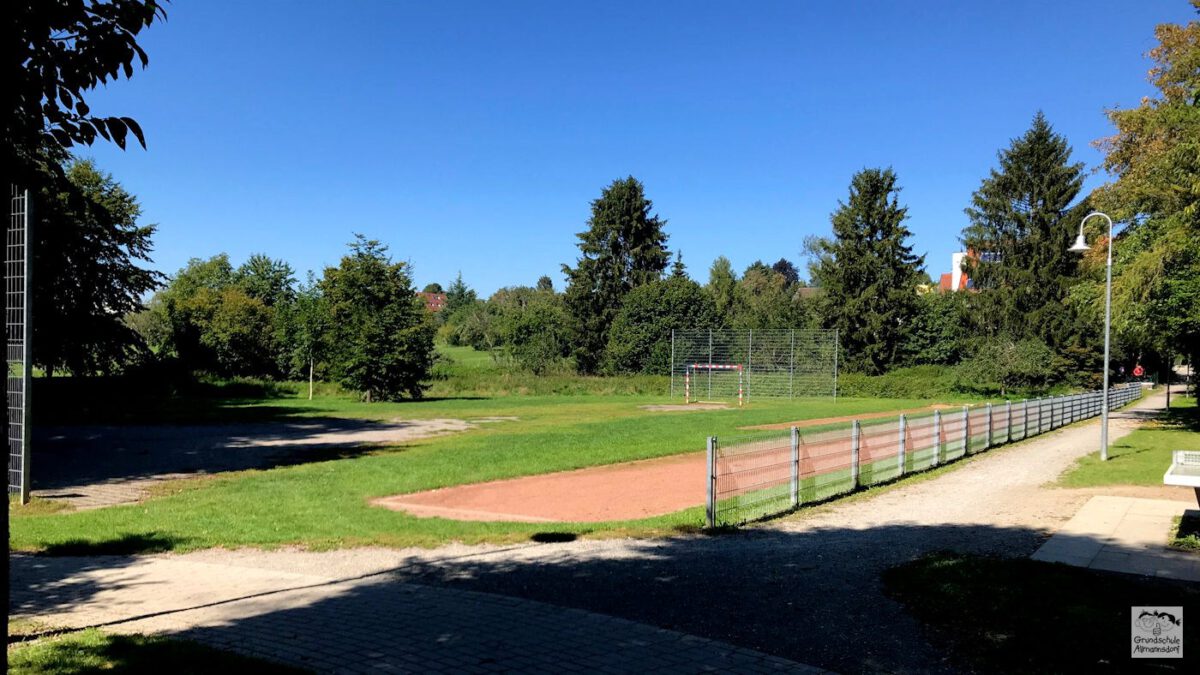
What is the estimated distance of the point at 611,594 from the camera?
6375 millimetres

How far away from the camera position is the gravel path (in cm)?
535

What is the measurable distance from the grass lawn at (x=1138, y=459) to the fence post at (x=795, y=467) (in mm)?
5344

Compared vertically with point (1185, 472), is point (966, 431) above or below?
below

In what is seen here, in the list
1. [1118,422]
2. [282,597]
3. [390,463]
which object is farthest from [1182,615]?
[1118,422]

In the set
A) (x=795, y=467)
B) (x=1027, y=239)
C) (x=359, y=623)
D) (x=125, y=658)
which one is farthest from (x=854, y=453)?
(x=1027, y=239)

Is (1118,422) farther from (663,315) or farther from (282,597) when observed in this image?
(663,315)

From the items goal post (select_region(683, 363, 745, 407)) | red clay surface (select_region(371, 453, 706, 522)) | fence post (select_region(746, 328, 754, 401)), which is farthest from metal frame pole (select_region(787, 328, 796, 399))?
red clay surface (select_region(371, 453, 706, 522))

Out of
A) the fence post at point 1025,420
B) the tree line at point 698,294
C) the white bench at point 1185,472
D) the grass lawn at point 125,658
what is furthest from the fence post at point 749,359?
the grass lawn at point 125,658

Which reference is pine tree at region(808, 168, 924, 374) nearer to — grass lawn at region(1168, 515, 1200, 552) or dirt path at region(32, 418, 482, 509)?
dirt path at region(32, 418, 482, 509)

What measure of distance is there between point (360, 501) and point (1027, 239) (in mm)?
52667

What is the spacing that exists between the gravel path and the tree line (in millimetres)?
4534

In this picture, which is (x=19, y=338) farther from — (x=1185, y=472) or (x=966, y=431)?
(x=966, y=431)

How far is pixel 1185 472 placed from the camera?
8297 millimetres

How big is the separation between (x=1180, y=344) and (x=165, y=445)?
30.9 metres
